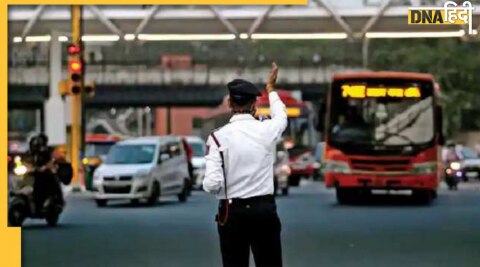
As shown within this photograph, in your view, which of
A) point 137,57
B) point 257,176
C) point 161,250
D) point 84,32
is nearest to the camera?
point 257,176

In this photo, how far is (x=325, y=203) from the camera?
25.6 meters

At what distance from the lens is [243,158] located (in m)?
7.25

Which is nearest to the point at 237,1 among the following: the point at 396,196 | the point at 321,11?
the point at 321,11

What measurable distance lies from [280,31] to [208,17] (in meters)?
1.28

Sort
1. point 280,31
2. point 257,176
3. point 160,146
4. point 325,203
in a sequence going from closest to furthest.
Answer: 1. point 257,176
2. point 280,31
3. point 325,203
4. point 160,146

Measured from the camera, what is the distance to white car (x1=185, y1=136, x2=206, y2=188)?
34.7 metres

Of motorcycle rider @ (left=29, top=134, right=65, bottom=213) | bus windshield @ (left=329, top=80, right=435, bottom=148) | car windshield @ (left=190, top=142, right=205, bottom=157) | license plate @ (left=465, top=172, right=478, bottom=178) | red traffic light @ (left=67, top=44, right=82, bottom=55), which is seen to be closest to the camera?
motorcycle rider @ (left=29, top=134, right=65, bottom=213)

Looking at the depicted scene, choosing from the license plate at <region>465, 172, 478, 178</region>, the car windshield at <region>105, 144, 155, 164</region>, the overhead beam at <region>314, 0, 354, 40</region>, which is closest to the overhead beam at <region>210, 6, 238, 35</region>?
the overhead beam at <region>314, 0, 354, 40</region>

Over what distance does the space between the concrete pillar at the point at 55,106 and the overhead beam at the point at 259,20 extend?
3.73 meters

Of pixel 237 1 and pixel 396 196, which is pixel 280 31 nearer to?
pixel 396 196

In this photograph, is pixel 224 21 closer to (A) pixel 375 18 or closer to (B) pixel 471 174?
(A) pixel 375 18

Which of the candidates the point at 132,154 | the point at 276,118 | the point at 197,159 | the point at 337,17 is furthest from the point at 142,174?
the point at 276,118

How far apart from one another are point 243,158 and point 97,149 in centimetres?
3156

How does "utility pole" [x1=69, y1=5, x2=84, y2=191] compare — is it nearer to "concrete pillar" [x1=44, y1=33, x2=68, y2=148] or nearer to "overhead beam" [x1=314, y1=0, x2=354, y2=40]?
"concrete pillar" [x1=44, y1=33, x2=68, y2=148]
